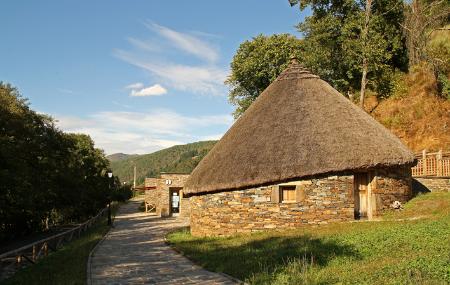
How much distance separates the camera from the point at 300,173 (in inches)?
658

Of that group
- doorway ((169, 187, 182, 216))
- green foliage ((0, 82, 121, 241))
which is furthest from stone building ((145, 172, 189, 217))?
green foliage ((0, 82, 121, 241))

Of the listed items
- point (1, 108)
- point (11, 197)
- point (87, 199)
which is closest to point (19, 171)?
point (11, 197)

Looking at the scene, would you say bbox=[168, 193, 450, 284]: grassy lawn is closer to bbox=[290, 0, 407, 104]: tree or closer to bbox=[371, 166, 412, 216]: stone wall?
bbox=[371, 166, 412, 216]: stone wall

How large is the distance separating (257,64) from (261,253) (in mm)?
29042

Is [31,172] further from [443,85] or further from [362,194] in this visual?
[443,85]

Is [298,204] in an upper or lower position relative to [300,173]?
lower

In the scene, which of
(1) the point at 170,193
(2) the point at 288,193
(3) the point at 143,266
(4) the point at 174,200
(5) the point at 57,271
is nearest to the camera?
(3) the point at 143,266

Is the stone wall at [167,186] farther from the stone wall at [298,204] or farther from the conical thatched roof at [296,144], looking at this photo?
the stone wall at [298,204]

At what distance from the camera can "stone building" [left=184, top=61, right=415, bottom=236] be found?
17031 mm

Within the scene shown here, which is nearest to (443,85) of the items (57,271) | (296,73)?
(296,73)

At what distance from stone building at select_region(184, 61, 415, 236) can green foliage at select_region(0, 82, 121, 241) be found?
316 inches

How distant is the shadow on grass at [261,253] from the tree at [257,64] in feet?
83.8

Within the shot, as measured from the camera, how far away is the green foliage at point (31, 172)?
2045 centimetres

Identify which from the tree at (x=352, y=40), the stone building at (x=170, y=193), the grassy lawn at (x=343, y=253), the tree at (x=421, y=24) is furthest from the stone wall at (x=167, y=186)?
the tree at (x=421, y=24)
